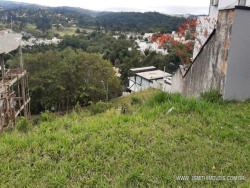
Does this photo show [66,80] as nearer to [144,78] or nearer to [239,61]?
[144,78]

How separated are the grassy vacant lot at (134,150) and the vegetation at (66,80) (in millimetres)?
17331

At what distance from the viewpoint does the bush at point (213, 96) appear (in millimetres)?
4664

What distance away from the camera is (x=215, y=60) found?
16.4ft

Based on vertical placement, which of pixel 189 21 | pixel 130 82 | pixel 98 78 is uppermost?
pixel 189 21

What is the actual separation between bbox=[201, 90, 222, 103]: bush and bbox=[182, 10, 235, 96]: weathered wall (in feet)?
0.31

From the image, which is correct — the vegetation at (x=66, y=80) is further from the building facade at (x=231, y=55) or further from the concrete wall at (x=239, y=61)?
the concrete wall at (x=239, y=61)

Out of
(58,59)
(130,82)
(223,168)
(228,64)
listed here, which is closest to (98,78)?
(58,59)

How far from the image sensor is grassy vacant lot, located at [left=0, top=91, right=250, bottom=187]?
99.0 inches

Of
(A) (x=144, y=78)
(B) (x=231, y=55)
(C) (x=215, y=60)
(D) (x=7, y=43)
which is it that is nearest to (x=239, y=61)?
(B) (x=231, y=55)

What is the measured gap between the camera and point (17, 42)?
27.5ft

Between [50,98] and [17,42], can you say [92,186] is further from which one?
[50,98]

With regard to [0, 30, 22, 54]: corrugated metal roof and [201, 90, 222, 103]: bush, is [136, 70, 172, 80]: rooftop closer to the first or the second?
[0, 30, 22, 54]: corrugated metal roof

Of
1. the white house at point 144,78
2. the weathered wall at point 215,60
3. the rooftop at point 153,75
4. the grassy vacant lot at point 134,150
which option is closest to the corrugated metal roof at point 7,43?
the grassy vacant lot at point 134,150

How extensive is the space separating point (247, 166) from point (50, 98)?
1974cm
